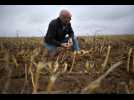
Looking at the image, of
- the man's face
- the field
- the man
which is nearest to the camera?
the field

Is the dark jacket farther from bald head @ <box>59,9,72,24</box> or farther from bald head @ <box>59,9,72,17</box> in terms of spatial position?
bald head @ <box>59,9,72,17</box>

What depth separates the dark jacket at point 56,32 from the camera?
3928mm

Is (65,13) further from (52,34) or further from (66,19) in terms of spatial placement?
(52,34)

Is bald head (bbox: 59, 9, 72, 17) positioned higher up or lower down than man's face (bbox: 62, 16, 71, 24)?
higher up

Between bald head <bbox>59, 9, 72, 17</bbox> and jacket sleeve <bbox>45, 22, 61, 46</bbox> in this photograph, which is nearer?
bald head <bbox>59, 9, 72, 17</bbox>

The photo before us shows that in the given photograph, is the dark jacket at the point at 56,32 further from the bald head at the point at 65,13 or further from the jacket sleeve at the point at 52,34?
the bald head at the point at 65,13

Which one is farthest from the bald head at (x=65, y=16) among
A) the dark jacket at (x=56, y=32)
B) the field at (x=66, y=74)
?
the field at (x=66, y=74)

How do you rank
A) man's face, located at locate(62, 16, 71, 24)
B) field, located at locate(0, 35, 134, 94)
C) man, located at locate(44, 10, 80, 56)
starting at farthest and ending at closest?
1. man, located at locate(44, 10, 80, 56)
2. man's face, located at locate(62, 16, 71, 24)
3. field, located at locate(0, 35, 134, 94)

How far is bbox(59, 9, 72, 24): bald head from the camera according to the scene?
138 inches

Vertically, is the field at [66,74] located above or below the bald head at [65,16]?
below

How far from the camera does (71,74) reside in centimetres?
305

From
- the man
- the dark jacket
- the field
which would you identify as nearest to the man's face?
the man

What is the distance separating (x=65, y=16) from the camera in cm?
364
